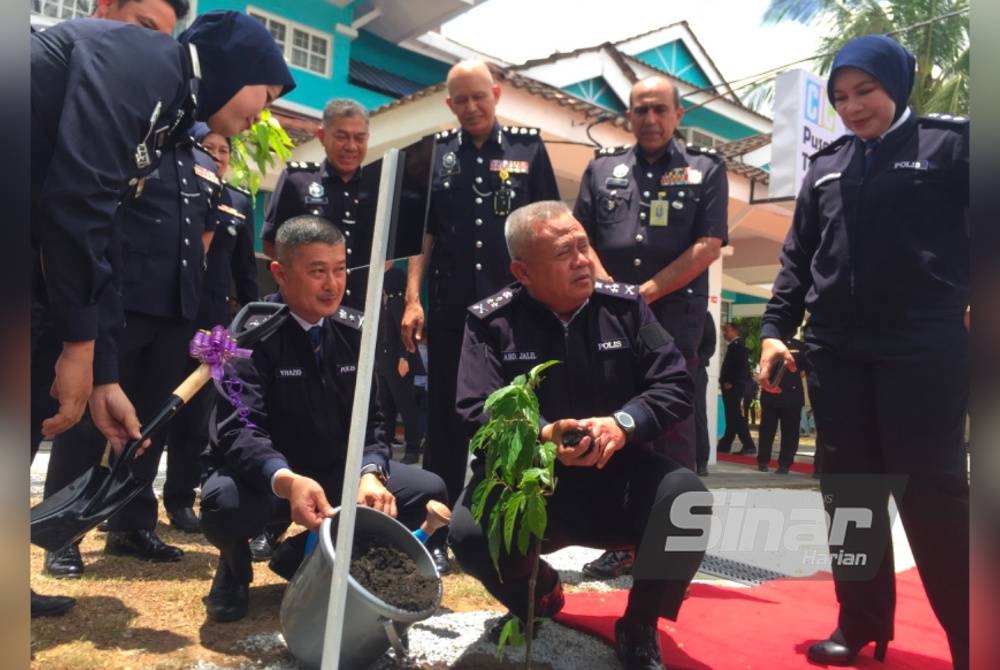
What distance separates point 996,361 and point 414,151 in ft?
4.87

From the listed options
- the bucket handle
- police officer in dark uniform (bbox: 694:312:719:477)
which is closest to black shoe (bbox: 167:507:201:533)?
the bucket handle

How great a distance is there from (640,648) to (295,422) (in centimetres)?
141

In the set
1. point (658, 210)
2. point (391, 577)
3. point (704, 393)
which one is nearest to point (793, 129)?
point (704, 393)

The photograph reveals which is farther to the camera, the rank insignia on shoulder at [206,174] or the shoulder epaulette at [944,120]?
the rank insignia on shoulder at [206,174]

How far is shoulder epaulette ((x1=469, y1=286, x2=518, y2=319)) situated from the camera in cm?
266

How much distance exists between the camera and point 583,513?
98.0 inches

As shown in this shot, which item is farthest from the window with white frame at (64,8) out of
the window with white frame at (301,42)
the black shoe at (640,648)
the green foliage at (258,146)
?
the black shoe at (640,648)

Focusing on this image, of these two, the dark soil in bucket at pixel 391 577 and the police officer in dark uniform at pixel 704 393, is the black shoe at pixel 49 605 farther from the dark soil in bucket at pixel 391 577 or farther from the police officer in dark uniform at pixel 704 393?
the police officer in dark uniform at pixel 704 393

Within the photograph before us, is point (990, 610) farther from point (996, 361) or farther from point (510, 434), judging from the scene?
point (510, 434)

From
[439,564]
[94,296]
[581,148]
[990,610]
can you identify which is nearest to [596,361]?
[439,564]

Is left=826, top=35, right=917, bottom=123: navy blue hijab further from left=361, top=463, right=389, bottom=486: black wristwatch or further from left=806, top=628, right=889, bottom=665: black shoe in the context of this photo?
left=361, top=463, right=389, bottom=486: black wristwatch

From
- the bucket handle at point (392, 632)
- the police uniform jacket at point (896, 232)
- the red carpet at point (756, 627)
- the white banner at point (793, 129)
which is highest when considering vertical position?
the white banner at point (793, 129)

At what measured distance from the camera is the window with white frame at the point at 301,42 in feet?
42.0

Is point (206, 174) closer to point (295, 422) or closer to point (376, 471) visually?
point (295, 422)
